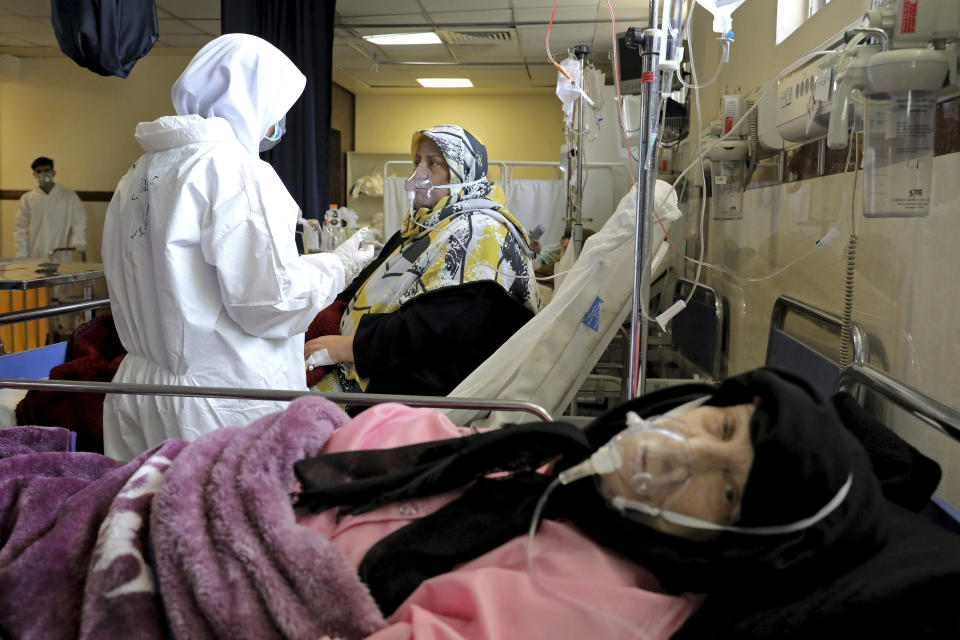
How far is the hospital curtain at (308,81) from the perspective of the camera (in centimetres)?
509

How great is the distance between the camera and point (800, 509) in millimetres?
871

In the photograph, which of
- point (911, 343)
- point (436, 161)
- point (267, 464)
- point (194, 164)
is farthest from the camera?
point (436, 161)

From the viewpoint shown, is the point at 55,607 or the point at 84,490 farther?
the point at 84,490

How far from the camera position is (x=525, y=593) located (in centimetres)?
94

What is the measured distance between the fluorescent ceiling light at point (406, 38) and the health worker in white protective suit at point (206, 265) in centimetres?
550

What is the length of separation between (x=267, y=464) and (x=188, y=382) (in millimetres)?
950

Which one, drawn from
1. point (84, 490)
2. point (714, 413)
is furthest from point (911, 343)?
point (84, 490)

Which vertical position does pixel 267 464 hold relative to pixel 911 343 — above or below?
below

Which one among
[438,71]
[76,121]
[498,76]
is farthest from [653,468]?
[76,121]

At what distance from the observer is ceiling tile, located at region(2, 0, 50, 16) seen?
6336 mm

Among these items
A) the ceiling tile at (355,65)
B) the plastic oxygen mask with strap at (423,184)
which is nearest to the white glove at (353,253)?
the plastic oxygen mask with strap at (423,184)

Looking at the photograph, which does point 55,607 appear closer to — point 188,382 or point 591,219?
point 188,382

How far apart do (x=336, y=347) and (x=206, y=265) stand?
0.70m

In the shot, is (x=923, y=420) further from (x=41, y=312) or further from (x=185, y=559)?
(x=41, y=312)
